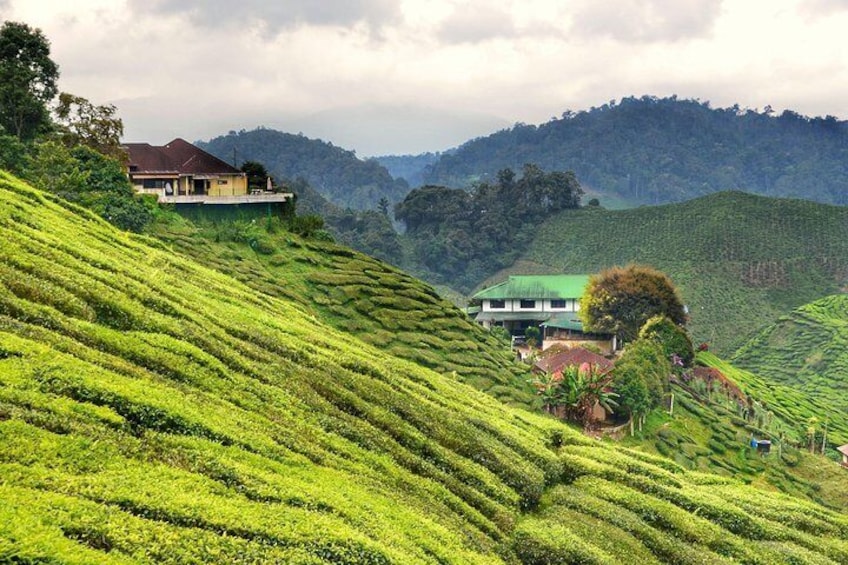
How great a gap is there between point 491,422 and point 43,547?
1348 centimetres

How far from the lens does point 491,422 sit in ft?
63.6

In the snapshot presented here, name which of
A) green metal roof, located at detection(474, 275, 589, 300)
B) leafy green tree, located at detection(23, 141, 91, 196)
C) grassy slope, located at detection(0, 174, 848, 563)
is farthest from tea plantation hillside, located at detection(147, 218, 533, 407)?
green metal roof, located at detection(474, 275, 589, 300)

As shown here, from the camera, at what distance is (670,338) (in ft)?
145

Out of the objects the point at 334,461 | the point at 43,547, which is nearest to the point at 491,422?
the point at 334,461

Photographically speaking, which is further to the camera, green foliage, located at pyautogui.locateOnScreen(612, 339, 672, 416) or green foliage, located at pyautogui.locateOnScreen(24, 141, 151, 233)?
green foliage, located at pyautogui.locateOnScreen(612, 339, 672, 416)

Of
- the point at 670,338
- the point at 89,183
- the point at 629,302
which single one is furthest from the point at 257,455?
the point at 629,302

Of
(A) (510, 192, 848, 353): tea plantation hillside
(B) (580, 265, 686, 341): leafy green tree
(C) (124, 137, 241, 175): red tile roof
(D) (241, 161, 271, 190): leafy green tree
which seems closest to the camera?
(C) (124, 137, 241, 175): red tile roof

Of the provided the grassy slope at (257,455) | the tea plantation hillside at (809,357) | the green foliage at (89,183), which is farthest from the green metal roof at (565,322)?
the grassy slope at (257,455)

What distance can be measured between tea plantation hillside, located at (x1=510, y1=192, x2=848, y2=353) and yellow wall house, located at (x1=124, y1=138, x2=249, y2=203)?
180 feet

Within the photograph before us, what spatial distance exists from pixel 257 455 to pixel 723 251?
9621 cm

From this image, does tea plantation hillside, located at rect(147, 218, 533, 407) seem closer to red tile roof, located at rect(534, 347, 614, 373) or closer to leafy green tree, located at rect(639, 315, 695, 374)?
red tile roof, located at rect(534, 347, 614, 373)

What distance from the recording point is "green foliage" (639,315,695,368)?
43.7 meters

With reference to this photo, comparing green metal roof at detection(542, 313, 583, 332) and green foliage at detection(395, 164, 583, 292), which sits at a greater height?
green foliage at detection(395, 164, 583, 292)

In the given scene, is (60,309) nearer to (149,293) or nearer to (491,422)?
(149,293)
